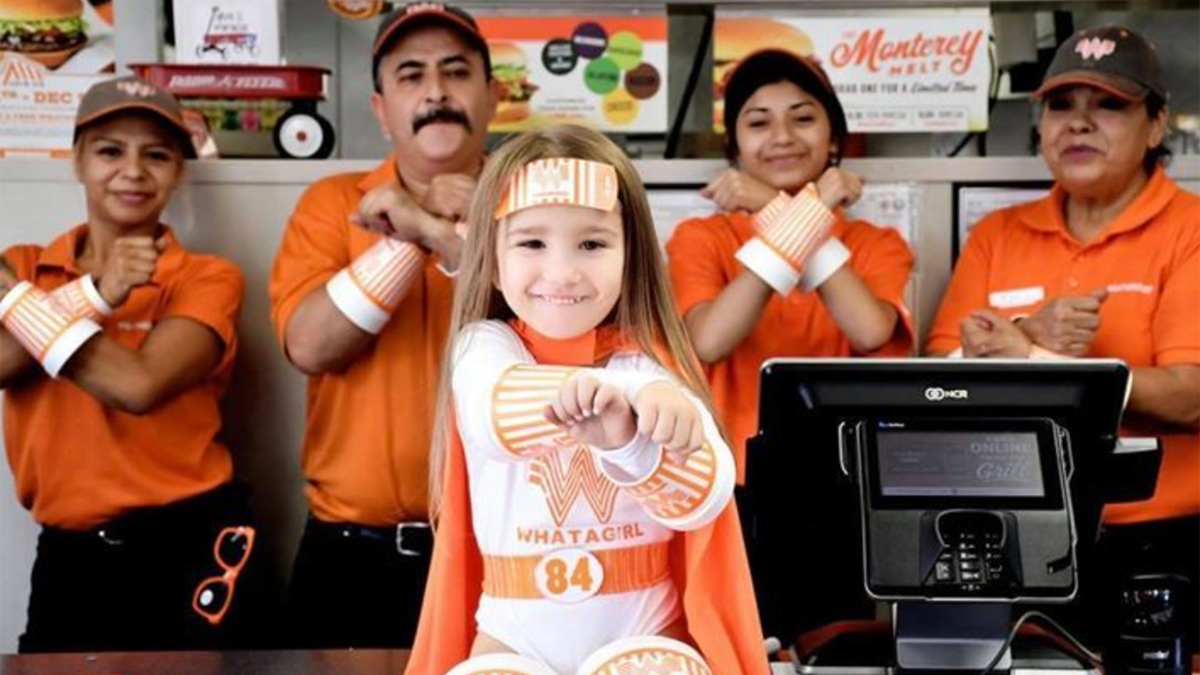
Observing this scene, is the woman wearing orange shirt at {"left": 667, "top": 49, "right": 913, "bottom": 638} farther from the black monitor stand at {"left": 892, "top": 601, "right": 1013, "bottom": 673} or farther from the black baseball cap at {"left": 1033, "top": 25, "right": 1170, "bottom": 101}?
the black monitor stand at {"left": 892, "top": 601, "right": 1013, "bottom": 673}

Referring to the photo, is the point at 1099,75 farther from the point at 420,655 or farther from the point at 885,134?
the point at 420,655

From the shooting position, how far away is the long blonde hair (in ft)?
5.49

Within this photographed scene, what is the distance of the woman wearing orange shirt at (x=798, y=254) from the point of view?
2.60 m

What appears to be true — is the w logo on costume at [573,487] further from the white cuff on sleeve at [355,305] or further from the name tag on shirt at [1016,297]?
the name tag on shirt at [1016,297]

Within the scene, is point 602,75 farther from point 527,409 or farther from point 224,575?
point 527,409

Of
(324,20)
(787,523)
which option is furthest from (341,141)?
Result: (787,523)

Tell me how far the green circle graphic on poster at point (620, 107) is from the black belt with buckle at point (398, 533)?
1.08m

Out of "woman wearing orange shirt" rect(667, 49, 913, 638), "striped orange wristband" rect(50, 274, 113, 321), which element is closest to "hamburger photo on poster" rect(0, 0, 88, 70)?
"striped orange wristband" rect(50, 274, 113, 321)

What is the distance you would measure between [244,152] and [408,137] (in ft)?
2.29

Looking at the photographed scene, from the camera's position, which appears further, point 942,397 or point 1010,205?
point 1010,205

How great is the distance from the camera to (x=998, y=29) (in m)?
3.65

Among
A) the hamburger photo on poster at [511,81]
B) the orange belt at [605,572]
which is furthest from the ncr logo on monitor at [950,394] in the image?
the hamburger photo on poster at [511,81]

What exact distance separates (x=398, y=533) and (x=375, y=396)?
0.84 feet

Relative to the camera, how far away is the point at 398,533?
267cm
